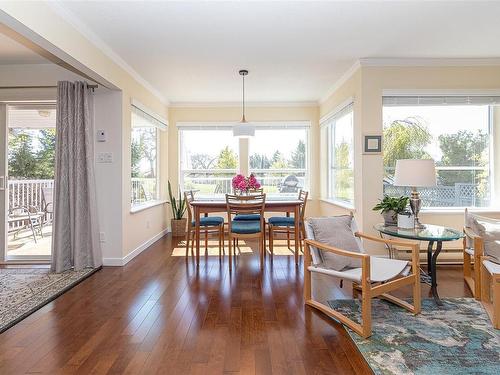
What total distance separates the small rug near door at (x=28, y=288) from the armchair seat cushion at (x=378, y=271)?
2.36 m

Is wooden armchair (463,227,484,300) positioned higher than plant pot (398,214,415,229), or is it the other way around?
plant pot (398,214,415,229)

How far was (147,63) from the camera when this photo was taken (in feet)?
13.0

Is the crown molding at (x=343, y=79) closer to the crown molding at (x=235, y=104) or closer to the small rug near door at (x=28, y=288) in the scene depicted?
the crown molding at (x=235, y=104)

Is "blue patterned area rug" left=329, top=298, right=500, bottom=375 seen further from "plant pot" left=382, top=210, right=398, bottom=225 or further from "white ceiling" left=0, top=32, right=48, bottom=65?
"white ceiling" left=0, top=32, right=48, bottom=65

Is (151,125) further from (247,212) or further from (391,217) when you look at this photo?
(391,217)

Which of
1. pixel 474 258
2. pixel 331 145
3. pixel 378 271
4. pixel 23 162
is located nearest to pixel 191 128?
pixel 331 145

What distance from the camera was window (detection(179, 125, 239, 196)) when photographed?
6230 millimetres

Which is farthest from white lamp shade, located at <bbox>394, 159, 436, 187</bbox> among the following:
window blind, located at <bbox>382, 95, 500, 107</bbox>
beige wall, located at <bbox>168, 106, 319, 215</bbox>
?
beige wall, located at <bbox>168, 106, 319, 215</bbox>

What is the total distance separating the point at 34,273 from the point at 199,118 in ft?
12.3

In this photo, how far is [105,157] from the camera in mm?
3922

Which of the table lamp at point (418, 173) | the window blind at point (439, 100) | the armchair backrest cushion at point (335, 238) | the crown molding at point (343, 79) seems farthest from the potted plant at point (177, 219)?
the table lamp at point (418, 173)

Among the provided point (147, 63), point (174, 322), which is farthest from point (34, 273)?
point (147, 63)

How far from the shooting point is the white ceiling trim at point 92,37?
2.62 meters

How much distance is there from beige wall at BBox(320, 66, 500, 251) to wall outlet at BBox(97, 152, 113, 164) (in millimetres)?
3109
